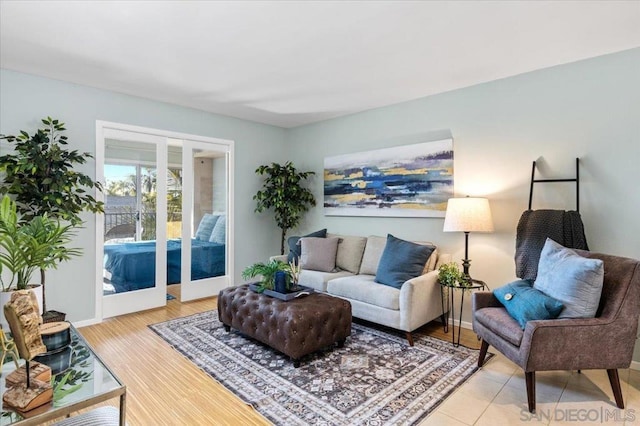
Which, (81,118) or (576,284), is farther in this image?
(81,118)

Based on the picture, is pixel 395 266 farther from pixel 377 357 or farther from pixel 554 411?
pixel 554 411

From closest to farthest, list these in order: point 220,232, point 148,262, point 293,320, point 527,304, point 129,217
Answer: point 527,304 < point 293,320 < point 129,217 < point 148,262 < point 220,232

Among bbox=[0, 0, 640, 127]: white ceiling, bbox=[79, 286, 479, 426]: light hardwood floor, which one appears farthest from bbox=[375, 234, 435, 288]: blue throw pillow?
bbox=[0, 0, 640, 127]: white ceiling

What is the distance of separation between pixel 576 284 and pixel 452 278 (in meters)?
1.07

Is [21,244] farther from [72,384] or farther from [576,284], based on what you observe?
[576,284]

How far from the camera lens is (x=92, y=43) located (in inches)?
104

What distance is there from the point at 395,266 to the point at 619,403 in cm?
181

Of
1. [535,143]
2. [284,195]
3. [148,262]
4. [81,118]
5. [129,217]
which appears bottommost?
[148,262]

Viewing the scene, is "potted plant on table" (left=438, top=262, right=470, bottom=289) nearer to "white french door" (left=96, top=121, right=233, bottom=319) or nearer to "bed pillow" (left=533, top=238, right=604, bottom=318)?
"bed pillow" (left=533, top=238, right=604, bottom=318)

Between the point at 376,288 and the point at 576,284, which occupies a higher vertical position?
the point at 576,284

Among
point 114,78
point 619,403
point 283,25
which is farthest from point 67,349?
point 619,403

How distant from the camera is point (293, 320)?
8.45ft

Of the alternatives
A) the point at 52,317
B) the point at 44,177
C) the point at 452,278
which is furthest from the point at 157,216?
the point at 452,278

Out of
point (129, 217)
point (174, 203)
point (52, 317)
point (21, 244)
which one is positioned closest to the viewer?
point (21, 244)
